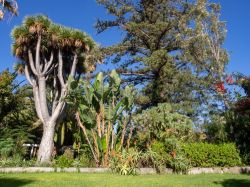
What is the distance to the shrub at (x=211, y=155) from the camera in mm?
15891

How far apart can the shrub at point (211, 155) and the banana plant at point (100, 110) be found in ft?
10.1

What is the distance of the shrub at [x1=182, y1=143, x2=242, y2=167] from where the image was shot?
1589 centimetres

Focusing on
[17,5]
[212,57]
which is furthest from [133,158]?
[212,57]

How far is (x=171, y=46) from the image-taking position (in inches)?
963

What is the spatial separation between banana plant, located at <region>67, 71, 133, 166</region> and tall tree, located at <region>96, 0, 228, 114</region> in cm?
600

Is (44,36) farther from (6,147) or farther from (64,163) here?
(64,163)

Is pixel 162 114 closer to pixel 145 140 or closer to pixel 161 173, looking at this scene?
pixel 145 140

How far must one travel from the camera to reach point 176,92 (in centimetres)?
2448

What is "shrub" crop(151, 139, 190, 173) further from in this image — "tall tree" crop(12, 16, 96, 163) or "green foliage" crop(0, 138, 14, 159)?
"green foliage" crop(0, 138, 14, 159)

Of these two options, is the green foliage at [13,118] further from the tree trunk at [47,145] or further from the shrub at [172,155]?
the shrub at [172,155]

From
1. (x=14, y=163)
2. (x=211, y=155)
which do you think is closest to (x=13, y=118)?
(x=14, y=163)

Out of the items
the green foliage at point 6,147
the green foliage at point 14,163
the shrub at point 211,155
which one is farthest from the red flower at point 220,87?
the green foliage at point 6,147

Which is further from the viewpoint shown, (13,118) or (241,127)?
(13,118)

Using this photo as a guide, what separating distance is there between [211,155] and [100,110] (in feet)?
17.0
